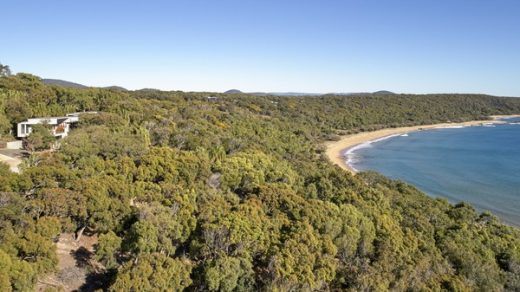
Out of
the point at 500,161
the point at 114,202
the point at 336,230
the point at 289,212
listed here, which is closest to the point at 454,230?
the point at 336,230

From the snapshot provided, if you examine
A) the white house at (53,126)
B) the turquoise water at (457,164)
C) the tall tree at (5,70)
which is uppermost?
the tall tree at (5,70)

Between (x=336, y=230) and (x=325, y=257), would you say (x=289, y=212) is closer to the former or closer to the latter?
(x=336, y=230)

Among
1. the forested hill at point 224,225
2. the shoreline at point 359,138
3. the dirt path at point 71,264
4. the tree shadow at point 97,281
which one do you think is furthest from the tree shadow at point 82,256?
the shoreline at point 359,138

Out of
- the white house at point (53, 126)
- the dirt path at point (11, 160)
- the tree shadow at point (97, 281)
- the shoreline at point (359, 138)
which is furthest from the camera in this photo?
the shoreline at point (359, 138)

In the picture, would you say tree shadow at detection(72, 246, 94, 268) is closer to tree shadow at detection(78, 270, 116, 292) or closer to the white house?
tree shadow at detection(78, 270, 116, 292)

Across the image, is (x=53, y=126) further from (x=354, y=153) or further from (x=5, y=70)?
(x=354, y=153)

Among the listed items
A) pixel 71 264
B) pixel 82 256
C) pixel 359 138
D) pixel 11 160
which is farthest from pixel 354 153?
pixel 71 264

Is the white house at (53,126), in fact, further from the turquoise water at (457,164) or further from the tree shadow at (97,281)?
the turquoise water at (457,164)
